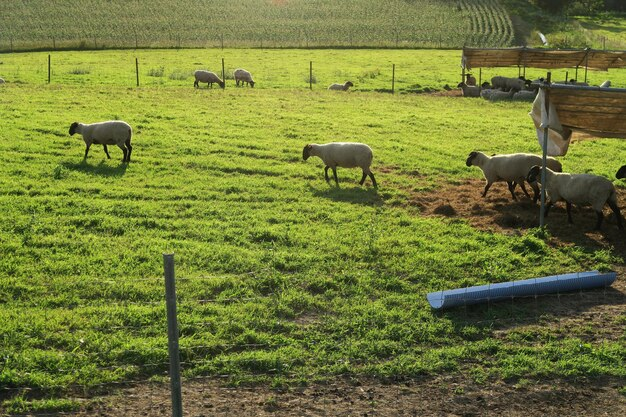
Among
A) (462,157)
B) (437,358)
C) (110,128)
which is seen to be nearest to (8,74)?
(110,128)

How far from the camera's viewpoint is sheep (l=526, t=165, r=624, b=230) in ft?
49.5

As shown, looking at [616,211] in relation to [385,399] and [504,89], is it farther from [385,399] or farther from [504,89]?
[504,89]

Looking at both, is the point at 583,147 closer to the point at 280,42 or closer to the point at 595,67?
the point at 595,67

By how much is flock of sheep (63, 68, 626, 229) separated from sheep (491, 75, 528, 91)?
67.4 feet

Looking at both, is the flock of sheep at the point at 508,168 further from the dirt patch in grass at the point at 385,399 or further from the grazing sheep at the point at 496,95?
the grazing sheep at the point at 496,95

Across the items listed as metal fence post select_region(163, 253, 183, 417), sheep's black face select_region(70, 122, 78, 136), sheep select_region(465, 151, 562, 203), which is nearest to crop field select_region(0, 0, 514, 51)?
sheep's black face select_region(70, 122, 78, 136)

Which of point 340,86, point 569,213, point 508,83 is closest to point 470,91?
point 508,83

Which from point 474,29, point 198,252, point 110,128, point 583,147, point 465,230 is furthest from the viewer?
point 474,29

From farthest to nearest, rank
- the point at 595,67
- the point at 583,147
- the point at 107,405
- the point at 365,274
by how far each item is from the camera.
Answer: the point at 595,67 → the point at 583,147 → the point at 365,274 → the point at 107,405

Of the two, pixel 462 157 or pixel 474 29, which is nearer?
pixel 462 157

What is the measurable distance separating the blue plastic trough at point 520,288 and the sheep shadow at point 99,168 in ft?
35.2

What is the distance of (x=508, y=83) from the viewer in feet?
126

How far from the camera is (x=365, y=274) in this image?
12.9 metres

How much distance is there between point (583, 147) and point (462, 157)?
446 cm
